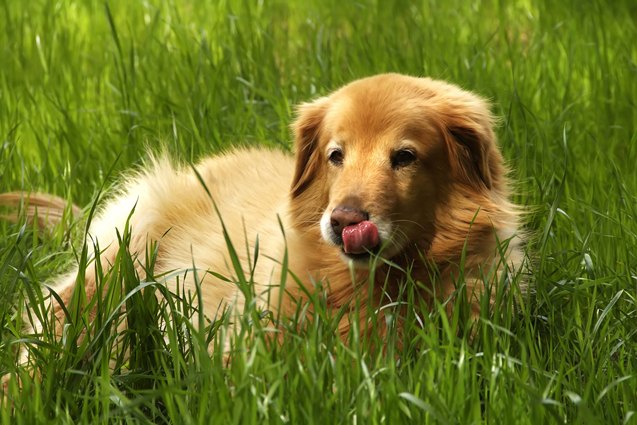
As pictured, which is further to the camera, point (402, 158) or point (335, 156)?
point (335, 156)

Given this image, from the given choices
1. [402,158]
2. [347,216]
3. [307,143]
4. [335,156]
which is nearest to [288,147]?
[307,143]

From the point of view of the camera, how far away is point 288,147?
5.18 metres

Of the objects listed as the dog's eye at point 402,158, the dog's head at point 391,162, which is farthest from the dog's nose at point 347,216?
the dog's eye at point 402,158

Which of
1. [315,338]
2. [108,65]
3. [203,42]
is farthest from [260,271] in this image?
[108,65]

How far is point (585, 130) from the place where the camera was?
16.6ft

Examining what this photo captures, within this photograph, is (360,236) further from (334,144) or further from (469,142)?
(469,142)

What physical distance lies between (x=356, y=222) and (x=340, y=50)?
104 inches

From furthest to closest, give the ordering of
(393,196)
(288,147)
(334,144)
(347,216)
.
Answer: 1. (288,147)
2. (334,144)
3. (393,196)
4. (347,216)

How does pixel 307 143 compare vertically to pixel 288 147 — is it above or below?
above

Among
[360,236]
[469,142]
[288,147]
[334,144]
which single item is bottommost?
[288,147]

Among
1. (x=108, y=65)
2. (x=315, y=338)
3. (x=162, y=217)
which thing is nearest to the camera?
(x=315, y=338)

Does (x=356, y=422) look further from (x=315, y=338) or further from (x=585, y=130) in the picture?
(x=585, y=130)

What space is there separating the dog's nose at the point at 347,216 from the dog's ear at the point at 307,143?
1.81 ft

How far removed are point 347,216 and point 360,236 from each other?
3.0 inches
